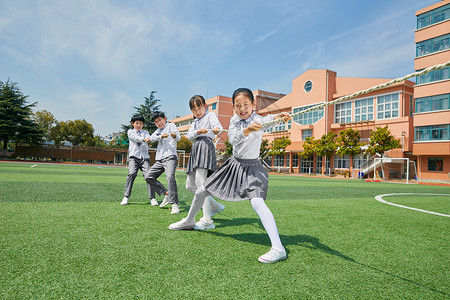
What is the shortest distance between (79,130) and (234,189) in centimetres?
5327

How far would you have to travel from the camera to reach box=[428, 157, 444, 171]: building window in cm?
2755

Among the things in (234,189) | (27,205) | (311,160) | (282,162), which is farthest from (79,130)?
(234,189)

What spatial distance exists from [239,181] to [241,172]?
4.1 inches

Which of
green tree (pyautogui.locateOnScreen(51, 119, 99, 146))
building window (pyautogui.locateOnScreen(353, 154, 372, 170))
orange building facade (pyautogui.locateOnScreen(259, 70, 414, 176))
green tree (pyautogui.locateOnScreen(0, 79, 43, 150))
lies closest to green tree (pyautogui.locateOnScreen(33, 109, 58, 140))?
green tree (pyautogui.locateOnScreen(51, 119, 99, 146))

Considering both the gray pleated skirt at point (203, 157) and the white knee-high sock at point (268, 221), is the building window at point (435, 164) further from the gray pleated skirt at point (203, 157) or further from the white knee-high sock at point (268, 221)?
the white knee-high sock at point (268, 221)

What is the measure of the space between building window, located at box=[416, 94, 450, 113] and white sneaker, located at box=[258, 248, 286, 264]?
32.3 m

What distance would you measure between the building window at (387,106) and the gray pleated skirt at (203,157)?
3355 cm

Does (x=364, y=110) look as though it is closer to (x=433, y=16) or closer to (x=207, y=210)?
(x=433, y=16)

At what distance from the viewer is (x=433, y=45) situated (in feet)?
92.7

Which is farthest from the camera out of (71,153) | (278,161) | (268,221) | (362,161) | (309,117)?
(278,161)

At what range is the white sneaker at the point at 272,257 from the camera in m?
2.46

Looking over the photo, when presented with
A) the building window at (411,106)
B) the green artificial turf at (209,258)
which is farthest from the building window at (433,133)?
the green artificial turf at (209,258)

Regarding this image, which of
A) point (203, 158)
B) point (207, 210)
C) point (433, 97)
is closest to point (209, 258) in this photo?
point (207, 210)

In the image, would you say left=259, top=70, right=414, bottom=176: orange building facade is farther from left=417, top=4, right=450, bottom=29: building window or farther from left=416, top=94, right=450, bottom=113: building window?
left=417, top=4, right=450, bottom=29: building window
